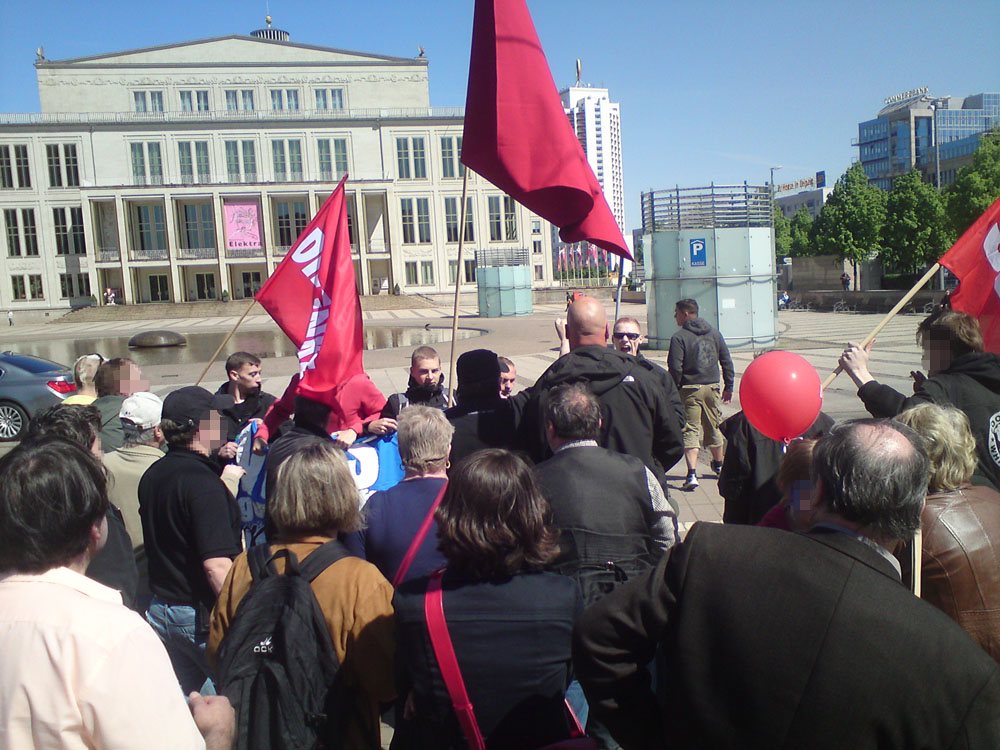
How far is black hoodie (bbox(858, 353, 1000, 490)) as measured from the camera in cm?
367

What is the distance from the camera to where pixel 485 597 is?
2.21 m

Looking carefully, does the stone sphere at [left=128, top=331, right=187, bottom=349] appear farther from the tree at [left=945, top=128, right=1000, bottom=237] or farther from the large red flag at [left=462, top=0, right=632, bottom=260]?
the tree at [left=945, top=128, right=1000, bottom=237]

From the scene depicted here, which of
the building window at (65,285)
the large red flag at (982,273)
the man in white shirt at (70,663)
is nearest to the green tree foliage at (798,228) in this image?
the building window at (65,285)

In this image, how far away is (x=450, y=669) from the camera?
2162mm

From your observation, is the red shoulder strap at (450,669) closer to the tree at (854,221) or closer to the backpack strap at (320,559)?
the backpack strap at (320,559)

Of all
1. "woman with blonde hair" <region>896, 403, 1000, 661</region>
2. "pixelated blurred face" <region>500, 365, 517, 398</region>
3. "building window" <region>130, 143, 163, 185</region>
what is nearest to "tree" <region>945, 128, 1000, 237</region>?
"pixelated blurred face" <region>500, 365, 517, 398</region>

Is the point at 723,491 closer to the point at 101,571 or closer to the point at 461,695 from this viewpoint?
the point at 461,695

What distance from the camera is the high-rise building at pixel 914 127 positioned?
4537 inches

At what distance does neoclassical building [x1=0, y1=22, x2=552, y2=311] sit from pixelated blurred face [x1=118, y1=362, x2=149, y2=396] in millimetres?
56741

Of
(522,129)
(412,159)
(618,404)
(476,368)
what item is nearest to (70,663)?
(476,368)

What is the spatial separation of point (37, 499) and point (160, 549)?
1571mm

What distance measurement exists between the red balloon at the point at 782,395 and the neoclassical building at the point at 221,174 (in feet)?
191

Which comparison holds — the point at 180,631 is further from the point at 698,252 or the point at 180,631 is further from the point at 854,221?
the point at 854,221

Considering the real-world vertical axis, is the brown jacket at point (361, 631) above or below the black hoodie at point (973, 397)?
below
